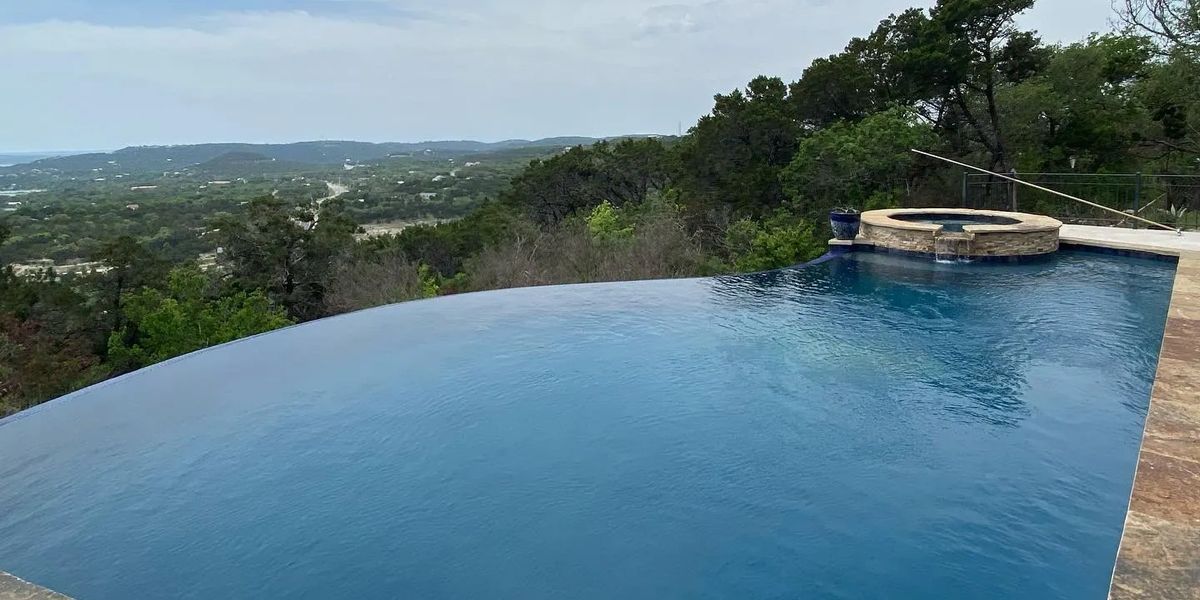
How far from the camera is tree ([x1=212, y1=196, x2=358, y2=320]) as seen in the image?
73.8ft

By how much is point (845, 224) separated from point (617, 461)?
31.6ft

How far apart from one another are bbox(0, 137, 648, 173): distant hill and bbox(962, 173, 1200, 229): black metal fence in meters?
80.6

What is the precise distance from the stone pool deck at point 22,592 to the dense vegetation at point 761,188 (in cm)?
1315

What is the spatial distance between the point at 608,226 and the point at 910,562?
19.6 meters

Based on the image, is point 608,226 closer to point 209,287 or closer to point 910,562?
point 209,287

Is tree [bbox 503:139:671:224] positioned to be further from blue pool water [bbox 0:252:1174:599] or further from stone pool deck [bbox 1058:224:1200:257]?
blue pool water [bbox 0:252:1174:599]

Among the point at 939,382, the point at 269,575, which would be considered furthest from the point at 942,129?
the point at 269,575

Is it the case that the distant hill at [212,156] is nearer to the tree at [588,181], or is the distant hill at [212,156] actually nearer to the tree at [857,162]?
the tree at [588,181]

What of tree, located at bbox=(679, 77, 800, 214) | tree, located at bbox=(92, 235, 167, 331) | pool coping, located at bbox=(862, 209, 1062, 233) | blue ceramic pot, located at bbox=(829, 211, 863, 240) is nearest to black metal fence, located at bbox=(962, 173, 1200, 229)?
pool coping, located at bbox=(862, 209, 1062, 233)

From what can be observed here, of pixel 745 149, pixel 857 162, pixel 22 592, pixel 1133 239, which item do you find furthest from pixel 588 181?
pixel 22 592

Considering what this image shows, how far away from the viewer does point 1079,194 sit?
57.1 feet

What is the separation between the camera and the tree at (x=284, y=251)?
2248 cm

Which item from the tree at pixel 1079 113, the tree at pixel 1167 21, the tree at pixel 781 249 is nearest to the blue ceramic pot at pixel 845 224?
the tree at pixel 781 249

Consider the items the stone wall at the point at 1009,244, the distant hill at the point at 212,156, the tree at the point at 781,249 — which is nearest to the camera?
the stone wall at the point at 1009,244
